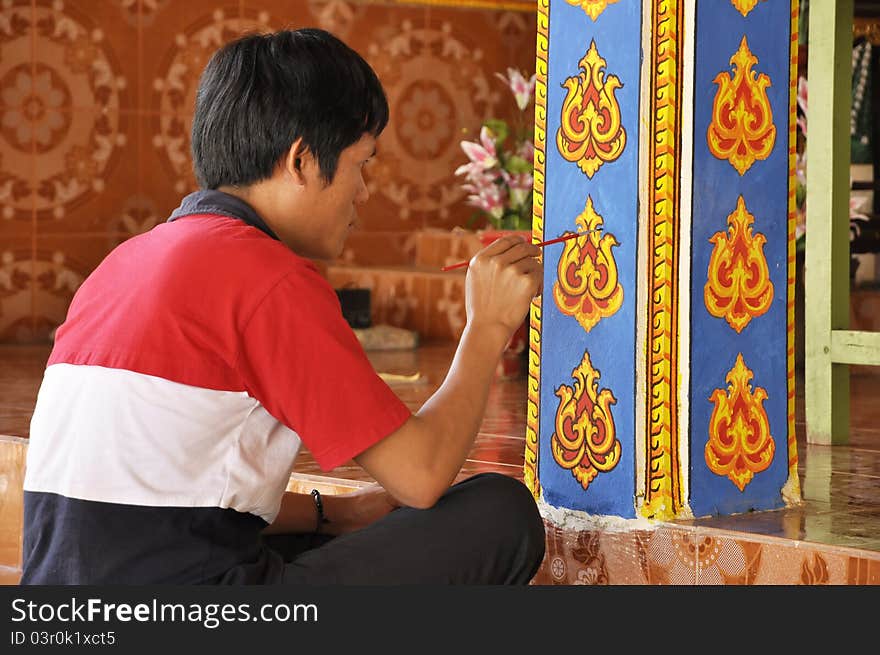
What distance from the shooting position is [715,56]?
110 inches

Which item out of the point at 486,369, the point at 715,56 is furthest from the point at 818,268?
the point at 486,369

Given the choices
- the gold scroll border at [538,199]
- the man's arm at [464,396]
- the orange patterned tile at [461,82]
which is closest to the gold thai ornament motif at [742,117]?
the gold scroll border at [538,199]

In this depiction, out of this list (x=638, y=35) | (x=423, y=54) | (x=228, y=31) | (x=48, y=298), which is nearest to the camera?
(x=638, y=35)

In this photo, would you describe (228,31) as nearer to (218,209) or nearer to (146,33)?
(146,33)

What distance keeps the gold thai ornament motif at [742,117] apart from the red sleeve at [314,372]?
3.60ft

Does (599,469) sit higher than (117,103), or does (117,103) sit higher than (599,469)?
(117,103)

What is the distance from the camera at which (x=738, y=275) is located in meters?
2.91

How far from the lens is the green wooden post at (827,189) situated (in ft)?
14.1

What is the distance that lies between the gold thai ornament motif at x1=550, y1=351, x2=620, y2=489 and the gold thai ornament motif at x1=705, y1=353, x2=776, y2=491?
0.19 metres

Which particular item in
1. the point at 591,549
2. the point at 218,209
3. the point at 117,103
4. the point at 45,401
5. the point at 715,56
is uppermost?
the point at 117,103

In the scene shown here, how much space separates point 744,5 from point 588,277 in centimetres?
60

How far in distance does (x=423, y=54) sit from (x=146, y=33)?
5.23 ft

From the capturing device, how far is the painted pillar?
9.14 ft

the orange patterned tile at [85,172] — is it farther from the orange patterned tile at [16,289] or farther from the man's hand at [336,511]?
the man's hand at [336,511]
